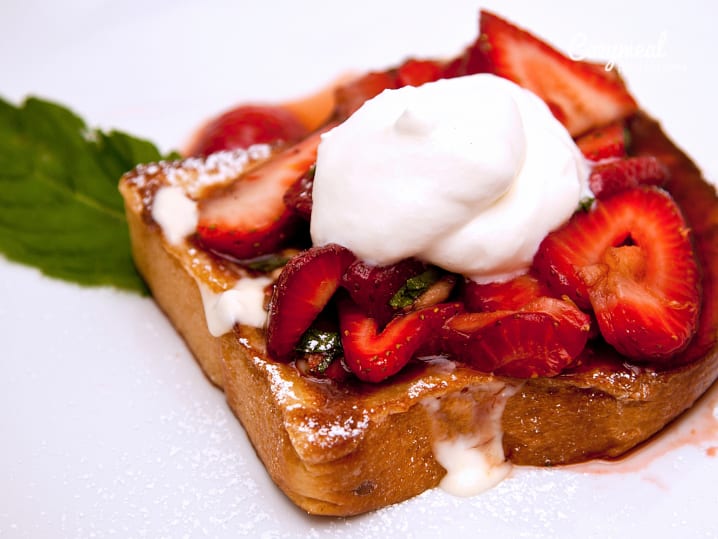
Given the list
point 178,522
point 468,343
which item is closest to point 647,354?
point 468,343

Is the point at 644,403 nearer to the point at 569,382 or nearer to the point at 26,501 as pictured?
the point at 569,382

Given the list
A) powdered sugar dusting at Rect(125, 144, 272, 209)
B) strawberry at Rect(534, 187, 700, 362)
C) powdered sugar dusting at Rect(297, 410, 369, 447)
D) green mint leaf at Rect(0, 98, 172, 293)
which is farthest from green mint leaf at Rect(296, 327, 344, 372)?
green mint leaf at Rect(0, 98, 172, 293)

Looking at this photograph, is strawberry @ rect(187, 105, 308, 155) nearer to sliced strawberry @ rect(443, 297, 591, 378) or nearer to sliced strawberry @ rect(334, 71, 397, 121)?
sliced strawberry @ rect(334, 71, 397, 121)

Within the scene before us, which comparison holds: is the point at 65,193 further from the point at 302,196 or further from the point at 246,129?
the point at 302,196

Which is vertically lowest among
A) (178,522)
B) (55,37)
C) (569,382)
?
(178,522)

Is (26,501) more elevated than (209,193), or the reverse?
(209,193)

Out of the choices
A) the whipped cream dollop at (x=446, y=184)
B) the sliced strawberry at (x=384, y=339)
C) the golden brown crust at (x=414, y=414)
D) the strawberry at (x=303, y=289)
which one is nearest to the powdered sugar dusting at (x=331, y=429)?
the golden brown crust at (x=414, y=414)
